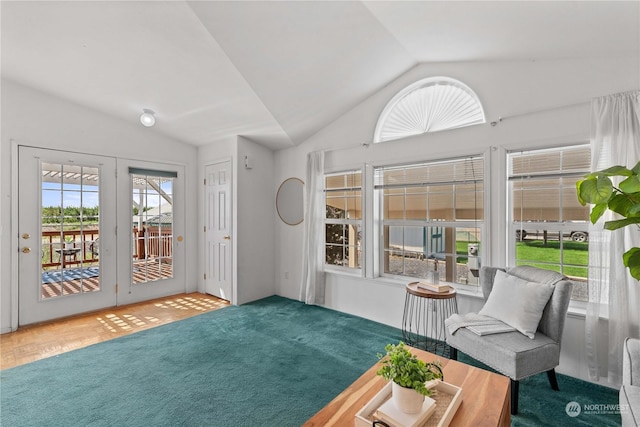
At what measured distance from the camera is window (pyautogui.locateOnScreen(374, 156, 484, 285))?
2969 millimetres

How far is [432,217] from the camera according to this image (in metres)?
3.23

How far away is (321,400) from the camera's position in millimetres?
2039

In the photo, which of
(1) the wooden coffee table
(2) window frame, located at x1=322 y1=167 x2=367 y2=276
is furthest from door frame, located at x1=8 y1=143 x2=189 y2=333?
(1) the wooden coffee table

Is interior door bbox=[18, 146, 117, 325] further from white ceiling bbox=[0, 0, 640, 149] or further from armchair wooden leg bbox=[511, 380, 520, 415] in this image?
armchair wooden leg bbox=[511, 380, 520, 415]

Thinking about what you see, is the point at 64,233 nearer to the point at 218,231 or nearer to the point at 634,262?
the point at 218,231

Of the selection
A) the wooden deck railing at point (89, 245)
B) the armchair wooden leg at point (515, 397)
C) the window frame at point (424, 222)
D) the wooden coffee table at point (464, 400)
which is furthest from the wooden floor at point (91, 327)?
the armchair wooden leg at point (515, 397)

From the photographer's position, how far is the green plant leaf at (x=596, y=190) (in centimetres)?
157

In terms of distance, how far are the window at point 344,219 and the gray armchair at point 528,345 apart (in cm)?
179

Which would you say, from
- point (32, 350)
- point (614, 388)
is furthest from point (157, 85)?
point (614, 388)

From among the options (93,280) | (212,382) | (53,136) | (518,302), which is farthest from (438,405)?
(53,136)

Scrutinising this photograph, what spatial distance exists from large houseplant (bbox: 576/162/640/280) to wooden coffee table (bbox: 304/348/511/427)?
1031mm

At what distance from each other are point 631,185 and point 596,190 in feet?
0.43

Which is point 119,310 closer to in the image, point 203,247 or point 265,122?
point 203,247

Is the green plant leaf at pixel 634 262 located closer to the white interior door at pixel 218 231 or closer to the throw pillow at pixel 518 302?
the throw pillow at pixel 518 302
